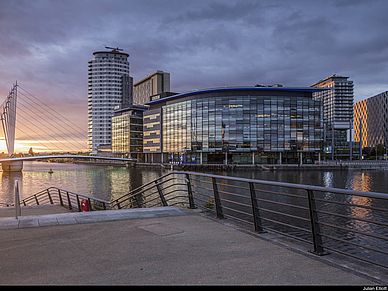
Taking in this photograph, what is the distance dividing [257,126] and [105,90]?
126 meters

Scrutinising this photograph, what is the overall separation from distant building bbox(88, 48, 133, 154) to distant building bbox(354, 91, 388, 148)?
460 feet

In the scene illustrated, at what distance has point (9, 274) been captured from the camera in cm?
417

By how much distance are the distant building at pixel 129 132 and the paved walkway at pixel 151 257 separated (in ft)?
404

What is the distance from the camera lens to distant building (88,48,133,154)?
191000mm

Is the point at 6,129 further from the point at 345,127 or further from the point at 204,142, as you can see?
the point at 345,127

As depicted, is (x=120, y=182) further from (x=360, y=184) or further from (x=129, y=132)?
(x=129, y=132)

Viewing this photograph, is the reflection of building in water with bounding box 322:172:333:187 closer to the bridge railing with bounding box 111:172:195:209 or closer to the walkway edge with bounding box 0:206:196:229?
the bridge railing with bounding box 111:172:195:209

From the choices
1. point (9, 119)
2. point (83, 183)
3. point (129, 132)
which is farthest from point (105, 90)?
point (83, 183)

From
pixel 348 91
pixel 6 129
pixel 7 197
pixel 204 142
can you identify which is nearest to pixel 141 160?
pixel 204 142

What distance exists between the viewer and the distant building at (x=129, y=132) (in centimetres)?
12975

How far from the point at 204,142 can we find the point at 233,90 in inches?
723

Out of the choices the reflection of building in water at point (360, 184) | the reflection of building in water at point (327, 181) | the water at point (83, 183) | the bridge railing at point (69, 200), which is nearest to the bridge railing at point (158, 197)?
the bridge railing at point (69, 200)

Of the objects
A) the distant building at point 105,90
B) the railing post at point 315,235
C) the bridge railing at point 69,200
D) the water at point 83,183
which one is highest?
the distant building at point 105,90

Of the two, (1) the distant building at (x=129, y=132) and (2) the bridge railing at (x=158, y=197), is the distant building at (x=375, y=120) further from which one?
(2) the bridge railing at (x=158, y=197)
